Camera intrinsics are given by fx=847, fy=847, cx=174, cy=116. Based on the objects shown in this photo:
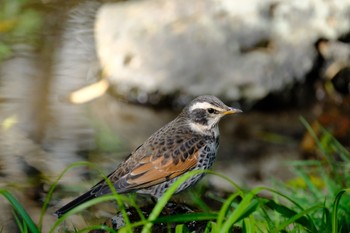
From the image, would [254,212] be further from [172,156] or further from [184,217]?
[184,217]

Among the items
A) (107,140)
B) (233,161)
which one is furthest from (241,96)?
(107,140)

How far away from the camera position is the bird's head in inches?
238

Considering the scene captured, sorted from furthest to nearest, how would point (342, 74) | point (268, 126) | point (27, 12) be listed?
point (27, 12) < point (342, 74) < point (268, 126)

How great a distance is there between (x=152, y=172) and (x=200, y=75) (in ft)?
14.4

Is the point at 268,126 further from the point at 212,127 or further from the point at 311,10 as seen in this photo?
the point at 212,127

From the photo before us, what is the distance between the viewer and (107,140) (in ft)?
29.6

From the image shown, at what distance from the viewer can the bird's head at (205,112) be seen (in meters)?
6.05

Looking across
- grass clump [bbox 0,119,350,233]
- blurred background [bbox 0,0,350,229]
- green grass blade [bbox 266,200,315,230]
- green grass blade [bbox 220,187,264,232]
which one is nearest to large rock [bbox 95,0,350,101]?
blurred background [bbox 0,0,350,229]

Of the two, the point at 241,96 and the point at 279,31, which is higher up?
the point at 279,31

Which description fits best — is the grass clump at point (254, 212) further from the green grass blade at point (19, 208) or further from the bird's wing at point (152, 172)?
the bird's wing at point (152, 172)

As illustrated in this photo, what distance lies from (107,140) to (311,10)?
311 centimetres

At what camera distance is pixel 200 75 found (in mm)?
9922

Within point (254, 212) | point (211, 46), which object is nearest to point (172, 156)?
point (254, 212)

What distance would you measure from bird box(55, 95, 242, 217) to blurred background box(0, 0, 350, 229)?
2.94m
